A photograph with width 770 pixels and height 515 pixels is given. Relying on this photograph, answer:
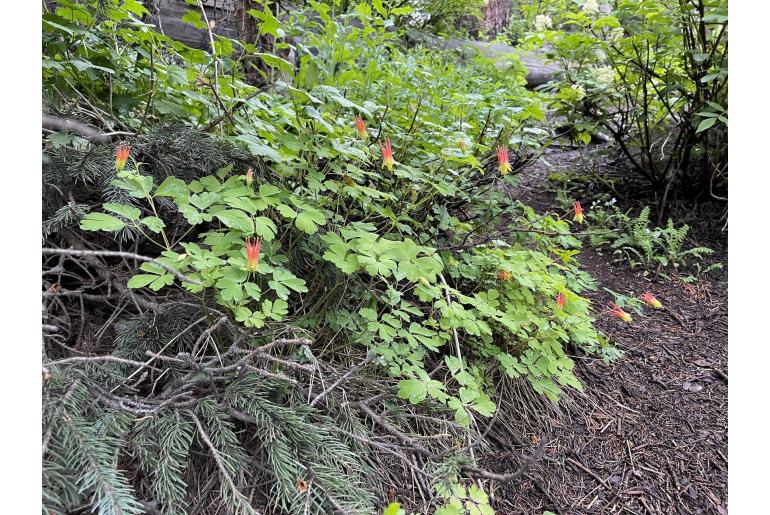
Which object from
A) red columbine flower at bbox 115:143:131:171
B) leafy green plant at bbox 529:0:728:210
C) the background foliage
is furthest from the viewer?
leafy green plant at bbox 529:0:728:210

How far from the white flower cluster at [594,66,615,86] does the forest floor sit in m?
1.58

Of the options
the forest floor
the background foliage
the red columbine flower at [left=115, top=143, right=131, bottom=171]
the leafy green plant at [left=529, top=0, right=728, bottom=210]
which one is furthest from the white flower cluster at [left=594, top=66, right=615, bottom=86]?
the red columbine flower at [left=115, top=143, right=131, bottom=171]

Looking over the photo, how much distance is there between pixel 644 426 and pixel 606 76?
2.67 m

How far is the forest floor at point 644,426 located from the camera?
1564mm

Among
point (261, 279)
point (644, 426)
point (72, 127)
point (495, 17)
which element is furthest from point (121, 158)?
point (495, 17)

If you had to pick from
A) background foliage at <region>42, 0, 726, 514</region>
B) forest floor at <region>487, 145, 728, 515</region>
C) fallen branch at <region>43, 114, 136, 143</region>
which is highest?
fallen branch at <region>43, 114, 136, 143</region>

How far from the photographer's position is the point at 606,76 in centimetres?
351

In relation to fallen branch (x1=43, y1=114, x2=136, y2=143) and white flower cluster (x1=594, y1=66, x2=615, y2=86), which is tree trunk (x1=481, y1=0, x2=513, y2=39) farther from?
fallen branch (x1=43, y1=114, x2=136, y2=143)

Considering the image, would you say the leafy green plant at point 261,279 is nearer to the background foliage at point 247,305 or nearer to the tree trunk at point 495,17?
the background foliage at point 247,305

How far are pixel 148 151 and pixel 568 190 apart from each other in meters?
3.31

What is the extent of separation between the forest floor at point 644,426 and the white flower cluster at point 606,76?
158 centimetres

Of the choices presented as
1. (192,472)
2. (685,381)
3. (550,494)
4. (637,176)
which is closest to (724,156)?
(637,176)

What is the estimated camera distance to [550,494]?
1.50 meters

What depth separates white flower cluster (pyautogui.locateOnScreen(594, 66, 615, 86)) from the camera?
347cm
